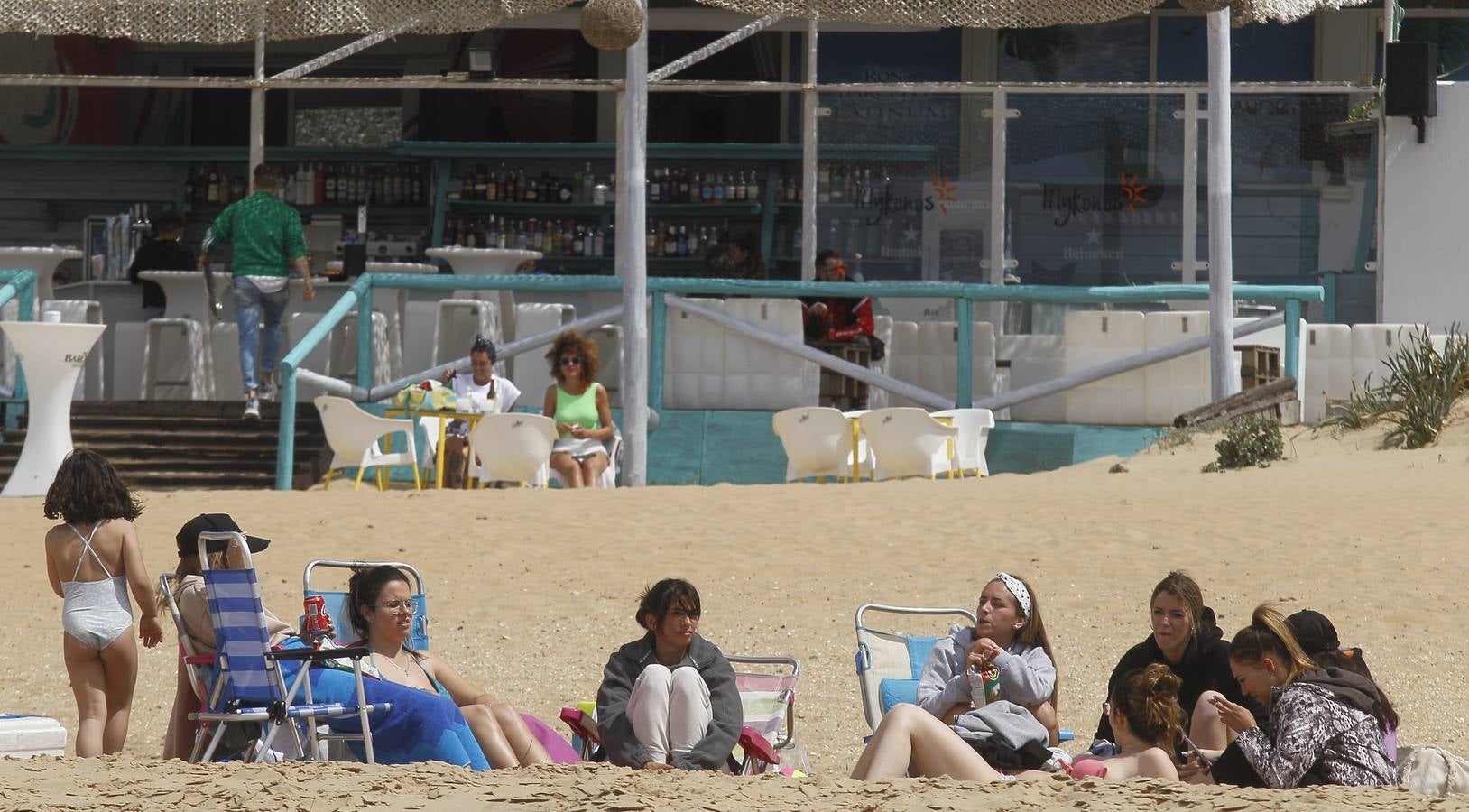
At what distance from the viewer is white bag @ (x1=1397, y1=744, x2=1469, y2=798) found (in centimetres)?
484

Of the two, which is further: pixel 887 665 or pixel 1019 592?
pixel 887 665

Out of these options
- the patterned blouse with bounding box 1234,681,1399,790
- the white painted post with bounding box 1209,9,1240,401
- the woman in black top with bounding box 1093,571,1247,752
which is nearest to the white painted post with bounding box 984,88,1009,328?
the white painted post with bounding box 1209,9,1240,401

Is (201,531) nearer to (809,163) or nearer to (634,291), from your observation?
(634,291)

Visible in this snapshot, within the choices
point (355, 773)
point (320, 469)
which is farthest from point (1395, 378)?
point (355, 773)

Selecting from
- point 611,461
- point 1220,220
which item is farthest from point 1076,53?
point 611,461

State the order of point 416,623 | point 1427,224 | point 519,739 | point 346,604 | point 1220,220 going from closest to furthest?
point 519,739 < point 346,604 < point 416,623 < point 1220,220 < point 1427,224

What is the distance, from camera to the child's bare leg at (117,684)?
6.25 meters

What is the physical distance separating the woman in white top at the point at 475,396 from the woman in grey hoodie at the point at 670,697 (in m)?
5.42

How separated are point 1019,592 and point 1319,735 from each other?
1.31 metres

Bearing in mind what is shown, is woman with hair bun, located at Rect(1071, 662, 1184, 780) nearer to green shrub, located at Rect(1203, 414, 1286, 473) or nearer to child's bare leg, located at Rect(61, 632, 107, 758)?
child's bare leg, located at Rect(61, 632, 107, 758)

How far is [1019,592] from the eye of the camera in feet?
19.9

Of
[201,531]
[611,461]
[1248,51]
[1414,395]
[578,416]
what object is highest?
[1248,51]

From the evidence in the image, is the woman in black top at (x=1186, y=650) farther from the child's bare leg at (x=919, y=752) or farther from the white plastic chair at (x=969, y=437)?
the white plastic chair at (x=969, y=437)

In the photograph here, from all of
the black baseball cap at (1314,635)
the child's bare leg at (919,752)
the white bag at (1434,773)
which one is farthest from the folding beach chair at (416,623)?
the white bag at (1434,773)
